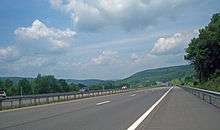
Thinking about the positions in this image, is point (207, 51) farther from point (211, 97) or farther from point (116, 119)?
point (116, 119)

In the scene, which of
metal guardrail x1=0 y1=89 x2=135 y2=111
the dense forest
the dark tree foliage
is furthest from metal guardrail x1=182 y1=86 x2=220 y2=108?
the dark tree foliage

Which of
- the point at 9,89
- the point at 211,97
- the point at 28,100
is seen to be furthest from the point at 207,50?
the point at 211,97

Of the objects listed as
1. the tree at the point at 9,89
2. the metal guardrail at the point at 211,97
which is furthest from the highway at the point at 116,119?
the tree at the point at 9,89

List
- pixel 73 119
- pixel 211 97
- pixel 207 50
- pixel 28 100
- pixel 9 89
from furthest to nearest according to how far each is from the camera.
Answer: pixel 9 89 < pixel 207 50 < pixel 28 100 < pixel 211 97 < pixel 73 119

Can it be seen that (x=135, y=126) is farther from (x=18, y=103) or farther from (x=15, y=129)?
(x=18, y=103)

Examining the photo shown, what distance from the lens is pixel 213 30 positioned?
9588cm

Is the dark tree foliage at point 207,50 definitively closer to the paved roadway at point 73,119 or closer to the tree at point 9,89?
the tree at point 9,89

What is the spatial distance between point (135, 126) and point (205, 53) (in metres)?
82.6

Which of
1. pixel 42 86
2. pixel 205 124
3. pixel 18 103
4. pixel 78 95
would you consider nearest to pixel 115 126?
pixel 205 124

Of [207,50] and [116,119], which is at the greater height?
[207,50]

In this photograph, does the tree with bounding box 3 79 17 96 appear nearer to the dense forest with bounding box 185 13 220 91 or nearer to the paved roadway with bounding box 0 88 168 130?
the dense forest with bounding box 185 13 220 91

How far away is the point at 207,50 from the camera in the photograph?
93938 mm

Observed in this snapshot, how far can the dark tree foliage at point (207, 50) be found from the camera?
92.9 m

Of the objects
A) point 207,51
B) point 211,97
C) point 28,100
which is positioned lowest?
point 211,97
